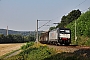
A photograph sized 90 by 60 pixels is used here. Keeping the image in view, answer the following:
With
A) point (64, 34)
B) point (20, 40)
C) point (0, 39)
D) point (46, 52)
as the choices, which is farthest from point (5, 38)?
point (46, 52)

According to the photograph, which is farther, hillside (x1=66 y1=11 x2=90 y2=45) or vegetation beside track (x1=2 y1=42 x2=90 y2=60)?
hillside (x1=66 y1=11 x2=90 y2=45)

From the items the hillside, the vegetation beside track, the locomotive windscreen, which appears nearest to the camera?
the vegetation beside track

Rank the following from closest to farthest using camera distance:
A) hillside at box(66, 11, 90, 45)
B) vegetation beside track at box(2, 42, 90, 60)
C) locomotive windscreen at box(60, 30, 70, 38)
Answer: vegetation beside track at box(2, 42, 90, 60) < locomotive windscreen at box(60, 30, 70, 38) < hillside at box(66, 11, 90, 45)

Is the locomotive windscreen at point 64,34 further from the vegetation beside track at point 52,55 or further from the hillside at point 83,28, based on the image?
the vegetation beside track at point 52,55

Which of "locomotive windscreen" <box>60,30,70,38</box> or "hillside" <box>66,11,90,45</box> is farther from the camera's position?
"hillside" <box>66,11,90,45</box>

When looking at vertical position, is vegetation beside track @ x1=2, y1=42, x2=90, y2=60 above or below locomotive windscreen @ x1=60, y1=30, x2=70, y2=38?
below

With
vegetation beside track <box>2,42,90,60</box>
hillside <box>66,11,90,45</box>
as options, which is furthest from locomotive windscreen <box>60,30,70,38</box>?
vegetation beside track <box>2,42,90,60</box>

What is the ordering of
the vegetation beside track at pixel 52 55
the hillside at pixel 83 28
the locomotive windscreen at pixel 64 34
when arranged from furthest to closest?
the hillside at pixel 83 28 < the locomotive windscreen at pixel 64 34 < the vegetation beside track at pixel 52 55

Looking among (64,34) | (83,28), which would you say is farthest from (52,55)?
(83,28)

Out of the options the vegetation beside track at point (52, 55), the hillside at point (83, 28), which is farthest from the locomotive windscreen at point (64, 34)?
the vegetation beside track at point (52, 55)

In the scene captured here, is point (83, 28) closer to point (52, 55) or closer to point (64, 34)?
point (64, 34)

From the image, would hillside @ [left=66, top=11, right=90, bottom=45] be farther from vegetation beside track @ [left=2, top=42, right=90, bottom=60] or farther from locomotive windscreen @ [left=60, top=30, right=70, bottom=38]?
vegetation beside track @ [left=2, top=42, right=90, bottom=60]

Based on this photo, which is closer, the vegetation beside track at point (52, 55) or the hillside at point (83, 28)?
the vegetation beside track at point (52, 55)

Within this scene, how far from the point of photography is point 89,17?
56281mm
